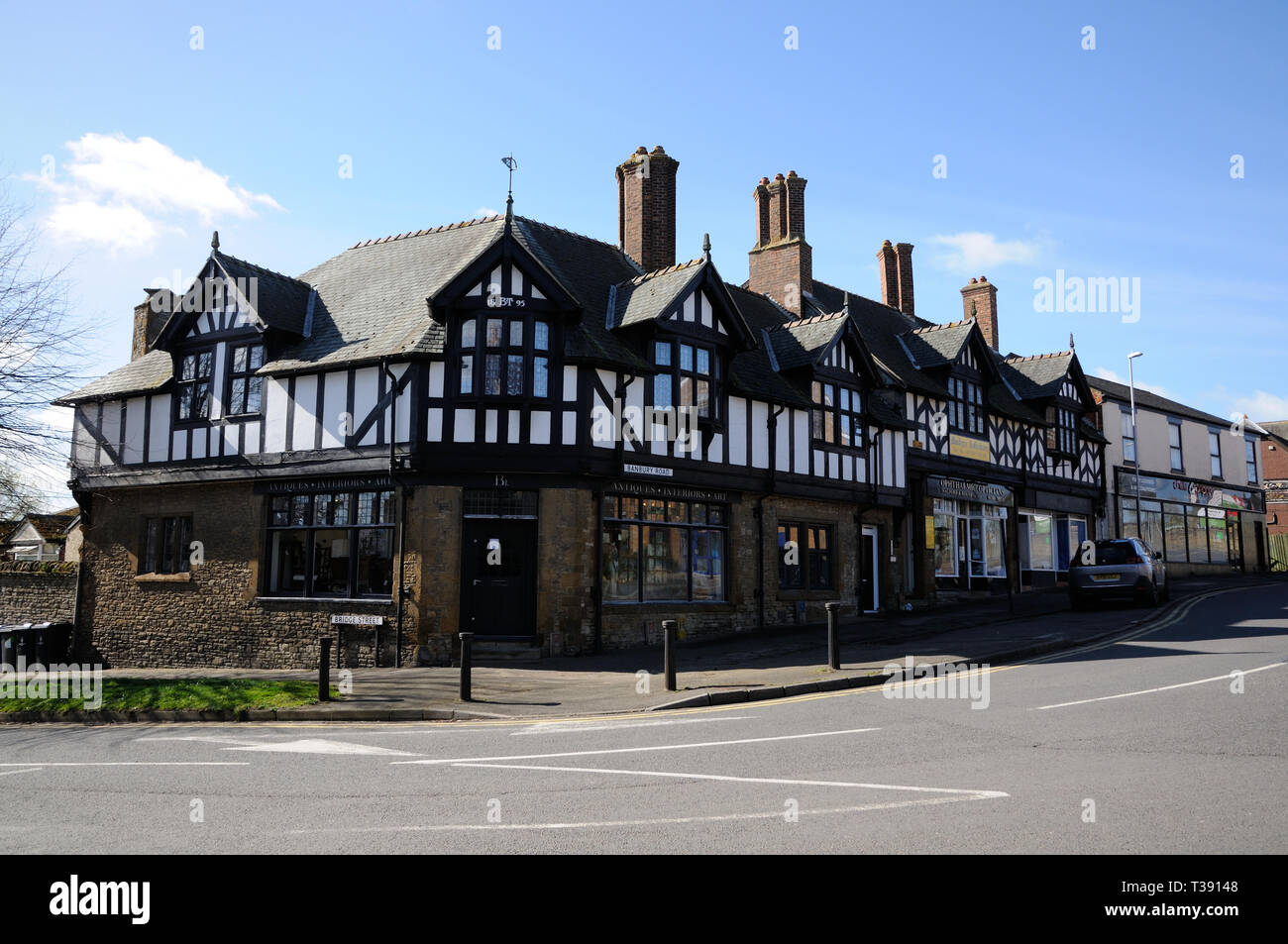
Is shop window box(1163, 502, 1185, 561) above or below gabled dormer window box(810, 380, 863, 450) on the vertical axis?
below

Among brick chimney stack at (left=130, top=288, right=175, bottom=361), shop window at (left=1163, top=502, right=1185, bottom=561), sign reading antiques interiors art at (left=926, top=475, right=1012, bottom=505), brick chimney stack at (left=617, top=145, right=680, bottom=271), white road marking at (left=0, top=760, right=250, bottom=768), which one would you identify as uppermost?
brick chimney stack at (left=617, top=145, right=680, bottom=271)

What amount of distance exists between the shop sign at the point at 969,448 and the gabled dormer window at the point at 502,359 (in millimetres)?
15725

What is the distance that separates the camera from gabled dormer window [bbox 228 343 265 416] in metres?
20.4

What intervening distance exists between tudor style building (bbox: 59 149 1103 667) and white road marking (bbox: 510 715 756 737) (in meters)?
6.88

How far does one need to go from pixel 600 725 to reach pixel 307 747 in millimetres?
3211

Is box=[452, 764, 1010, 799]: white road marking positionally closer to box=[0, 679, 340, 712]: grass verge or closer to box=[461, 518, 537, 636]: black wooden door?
box=[0, 679, 340, 712]: grass verge

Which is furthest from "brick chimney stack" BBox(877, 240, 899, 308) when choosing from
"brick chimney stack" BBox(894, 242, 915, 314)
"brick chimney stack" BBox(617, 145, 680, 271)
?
"brick chimney stack" BBox(617, 145, 680, 271)

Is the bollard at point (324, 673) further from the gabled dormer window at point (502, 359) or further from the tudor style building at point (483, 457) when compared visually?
the gabled dormer window at point (502, 359)

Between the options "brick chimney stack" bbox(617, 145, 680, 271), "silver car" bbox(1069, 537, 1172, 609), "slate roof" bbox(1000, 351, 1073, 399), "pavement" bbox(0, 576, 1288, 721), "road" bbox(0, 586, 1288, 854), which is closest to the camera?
"road" bbox(0, 586, 1288, 854)

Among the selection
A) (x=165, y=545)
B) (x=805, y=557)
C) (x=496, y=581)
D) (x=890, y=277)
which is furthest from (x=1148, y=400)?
(x=165, y=545)

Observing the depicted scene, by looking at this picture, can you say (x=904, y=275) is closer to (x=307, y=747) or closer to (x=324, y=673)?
(x=324, y=673)

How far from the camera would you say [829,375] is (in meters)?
23.7

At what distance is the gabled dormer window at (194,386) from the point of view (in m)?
21.1

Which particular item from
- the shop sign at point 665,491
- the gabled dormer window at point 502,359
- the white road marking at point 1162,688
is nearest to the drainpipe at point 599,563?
the shop sign at point 665,491
